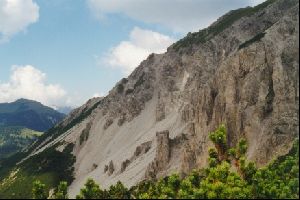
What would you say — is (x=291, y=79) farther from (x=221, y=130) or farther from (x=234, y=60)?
(x=221, y=130)

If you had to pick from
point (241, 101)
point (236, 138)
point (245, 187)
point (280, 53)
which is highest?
point (280, 53)

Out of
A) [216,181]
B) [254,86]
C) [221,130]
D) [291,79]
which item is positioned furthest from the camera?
[254,86]

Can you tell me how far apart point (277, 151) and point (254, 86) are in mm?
28834

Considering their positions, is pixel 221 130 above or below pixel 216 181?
above

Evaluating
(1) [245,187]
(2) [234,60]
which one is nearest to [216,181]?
(1) [245,187]

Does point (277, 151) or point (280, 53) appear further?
point (280, 53)

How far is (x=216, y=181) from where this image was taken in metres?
89.6

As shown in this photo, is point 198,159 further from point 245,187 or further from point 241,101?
point 245,187

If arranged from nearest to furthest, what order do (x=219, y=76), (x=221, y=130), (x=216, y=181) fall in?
(x=216, y=181) → (x=221, y=130) → (x=219, y=76)

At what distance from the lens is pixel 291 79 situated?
163 m

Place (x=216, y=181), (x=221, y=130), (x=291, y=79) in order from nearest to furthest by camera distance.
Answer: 1. (x=216, y=181)
2. (x=221, y=130)
3. (x=291, y=79)

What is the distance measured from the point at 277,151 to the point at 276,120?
1126 centimetres

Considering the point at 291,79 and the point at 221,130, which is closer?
the point at 221,130

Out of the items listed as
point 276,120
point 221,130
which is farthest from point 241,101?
point 221,130
